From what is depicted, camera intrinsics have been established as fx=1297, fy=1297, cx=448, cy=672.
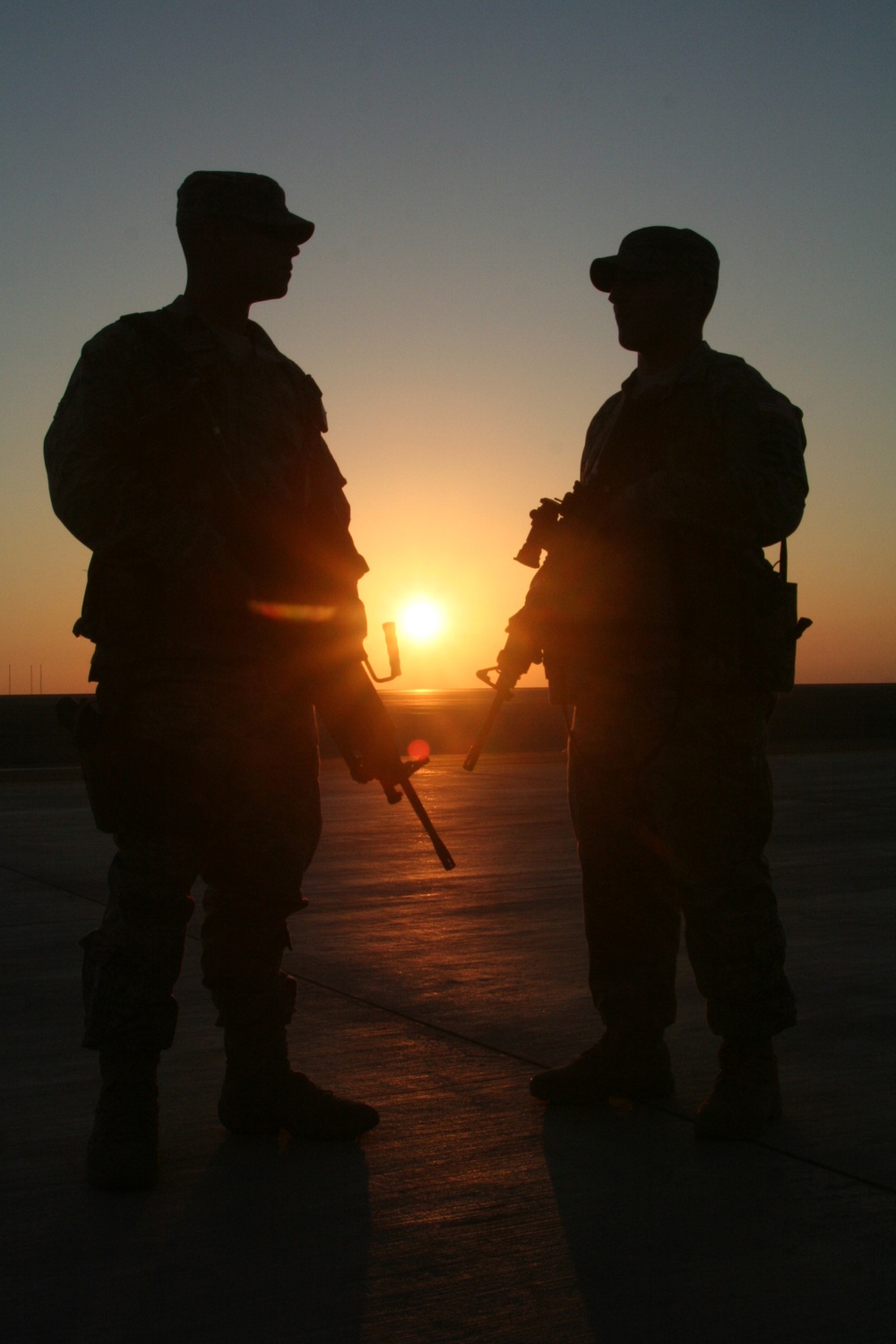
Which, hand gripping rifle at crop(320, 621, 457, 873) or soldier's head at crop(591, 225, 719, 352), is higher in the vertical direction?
soldier's head at crop(591, 225, 719, 352)

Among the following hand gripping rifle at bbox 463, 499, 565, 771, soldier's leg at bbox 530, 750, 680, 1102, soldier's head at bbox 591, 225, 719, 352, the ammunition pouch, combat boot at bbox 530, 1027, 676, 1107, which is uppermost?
soldier's head at bbox 591, 225, 719, 352

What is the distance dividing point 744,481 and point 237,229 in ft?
4.16

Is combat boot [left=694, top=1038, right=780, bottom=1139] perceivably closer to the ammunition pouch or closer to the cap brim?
the ammunition pouch

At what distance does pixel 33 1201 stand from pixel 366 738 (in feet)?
3.99

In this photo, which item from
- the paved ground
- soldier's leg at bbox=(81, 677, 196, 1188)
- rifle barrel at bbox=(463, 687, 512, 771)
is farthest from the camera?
rifle barrel at bbox=(463, 687, 512, 771)

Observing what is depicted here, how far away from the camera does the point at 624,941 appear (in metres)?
3.14

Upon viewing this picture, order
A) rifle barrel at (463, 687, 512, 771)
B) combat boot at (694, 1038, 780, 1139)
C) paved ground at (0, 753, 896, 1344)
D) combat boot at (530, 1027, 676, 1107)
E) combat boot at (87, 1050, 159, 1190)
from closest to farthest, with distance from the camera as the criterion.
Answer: paved ground at (0, 753, 896, 1344) < combat boot at (87, 1050, 159, 1190) < combat boot at (694, 1038, 780, 1139) < combat boot at (530, 1027, 676, 1107) < rifle barrel at (463, 687, 512, 771)

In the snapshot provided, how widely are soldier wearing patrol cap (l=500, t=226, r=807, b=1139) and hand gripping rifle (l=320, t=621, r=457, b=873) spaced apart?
1.16ft

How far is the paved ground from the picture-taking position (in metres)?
2.03

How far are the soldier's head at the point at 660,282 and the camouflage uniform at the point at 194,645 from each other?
0.84 metres

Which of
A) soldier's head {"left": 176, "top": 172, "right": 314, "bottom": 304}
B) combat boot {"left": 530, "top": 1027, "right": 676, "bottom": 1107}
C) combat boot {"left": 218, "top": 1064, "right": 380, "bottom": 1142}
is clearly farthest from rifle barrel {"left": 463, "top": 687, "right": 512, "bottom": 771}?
soldier's head {"left": 176, "top": 172, "right": 314, "bottom": 304}

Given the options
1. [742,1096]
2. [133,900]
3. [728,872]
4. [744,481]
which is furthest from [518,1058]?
[744,481]

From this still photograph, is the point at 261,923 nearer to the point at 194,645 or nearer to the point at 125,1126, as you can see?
the point at 125,1126

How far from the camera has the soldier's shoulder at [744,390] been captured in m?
2.93
